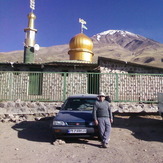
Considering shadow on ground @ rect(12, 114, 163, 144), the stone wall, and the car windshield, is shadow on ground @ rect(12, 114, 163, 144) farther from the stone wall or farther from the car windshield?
the car windshield

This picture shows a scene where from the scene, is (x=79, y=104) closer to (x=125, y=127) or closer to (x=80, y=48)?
(x=125, y=127)

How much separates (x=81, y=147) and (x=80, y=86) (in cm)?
804

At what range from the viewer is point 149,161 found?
457cm

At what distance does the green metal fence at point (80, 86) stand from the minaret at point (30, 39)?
6.03 metres

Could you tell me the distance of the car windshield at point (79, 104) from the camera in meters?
6.91

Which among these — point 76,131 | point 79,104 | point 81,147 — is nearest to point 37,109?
point 79,104

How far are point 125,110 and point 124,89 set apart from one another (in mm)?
2183

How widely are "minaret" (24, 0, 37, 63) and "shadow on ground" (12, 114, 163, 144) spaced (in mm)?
11391

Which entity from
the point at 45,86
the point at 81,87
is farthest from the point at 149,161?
the point at 45,86

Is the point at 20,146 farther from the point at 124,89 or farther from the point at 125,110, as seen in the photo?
the point at 124,89

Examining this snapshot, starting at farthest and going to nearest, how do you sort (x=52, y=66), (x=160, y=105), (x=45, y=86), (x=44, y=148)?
1. (x=52, y=66)
2. (x=45, y=86)
3. (x=160, y=105)
4. (x=44, y=148)

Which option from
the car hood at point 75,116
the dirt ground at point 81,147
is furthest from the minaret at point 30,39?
the car hood at point 75,116

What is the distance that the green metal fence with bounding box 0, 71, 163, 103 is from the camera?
11.4 metres

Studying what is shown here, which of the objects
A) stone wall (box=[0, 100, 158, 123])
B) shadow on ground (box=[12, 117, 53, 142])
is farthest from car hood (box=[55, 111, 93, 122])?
stone wall (box=[0, 100, 158, 123])
